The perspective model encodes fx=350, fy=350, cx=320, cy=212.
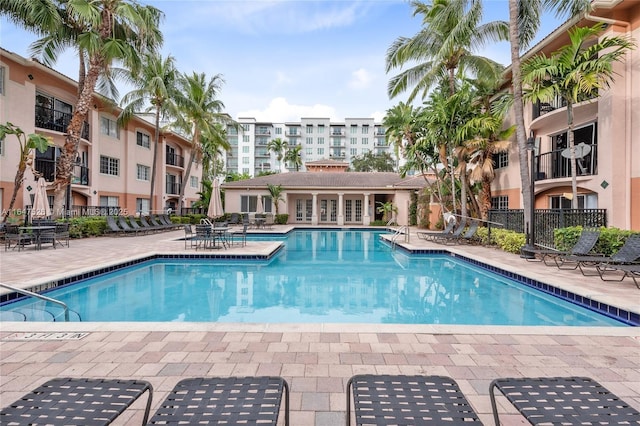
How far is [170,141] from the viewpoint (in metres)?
33.8

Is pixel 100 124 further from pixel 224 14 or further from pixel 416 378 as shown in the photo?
pixel 416 378

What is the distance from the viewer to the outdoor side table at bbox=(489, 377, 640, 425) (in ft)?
5.93

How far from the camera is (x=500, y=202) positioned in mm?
19234

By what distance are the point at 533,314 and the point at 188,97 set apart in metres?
26.6

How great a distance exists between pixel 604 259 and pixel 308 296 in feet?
22.6

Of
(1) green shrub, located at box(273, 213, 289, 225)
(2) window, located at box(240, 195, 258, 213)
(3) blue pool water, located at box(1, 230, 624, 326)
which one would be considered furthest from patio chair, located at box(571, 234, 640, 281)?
(2) window, located at box(240, 195, 258, 213)

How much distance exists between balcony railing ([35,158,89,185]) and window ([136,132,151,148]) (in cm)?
671

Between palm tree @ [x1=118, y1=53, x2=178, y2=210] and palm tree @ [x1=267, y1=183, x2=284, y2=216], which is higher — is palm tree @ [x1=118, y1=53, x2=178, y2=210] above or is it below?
above

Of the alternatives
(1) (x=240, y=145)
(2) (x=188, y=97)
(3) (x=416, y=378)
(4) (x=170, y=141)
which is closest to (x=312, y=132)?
(1) (x=240, y=145)

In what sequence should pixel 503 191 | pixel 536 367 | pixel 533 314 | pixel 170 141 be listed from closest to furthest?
1. pixel 536 367
2. pixel 533 314
3. pixel 503 191
4. pixel 170 141

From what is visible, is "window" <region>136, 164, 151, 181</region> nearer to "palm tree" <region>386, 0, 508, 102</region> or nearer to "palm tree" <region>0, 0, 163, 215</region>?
"palm tree" <region>0, 0, 163, 215</region>

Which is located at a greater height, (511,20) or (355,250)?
(511,20)

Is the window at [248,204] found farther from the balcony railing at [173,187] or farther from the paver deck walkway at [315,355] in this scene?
the paver deck walkway at [315,355]

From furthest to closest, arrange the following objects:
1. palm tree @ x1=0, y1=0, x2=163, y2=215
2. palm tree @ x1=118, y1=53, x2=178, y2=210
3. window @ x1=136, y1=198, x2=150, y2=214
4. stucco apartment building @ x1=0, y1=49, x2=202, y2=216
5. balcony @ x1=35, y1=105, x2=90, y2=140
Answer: window @ x1=136, y1=198, x2=150, y2=214
palm tree @ x1=118, y1=53, x2=178, y2=210
balcony @ x1=35, y1=105, x2=90, y2=140
stucco apartment building @ x1=0, y1=49, x2=202, y2=216
palm tree @ x1=0, y1=0, x2=163, y2=215
